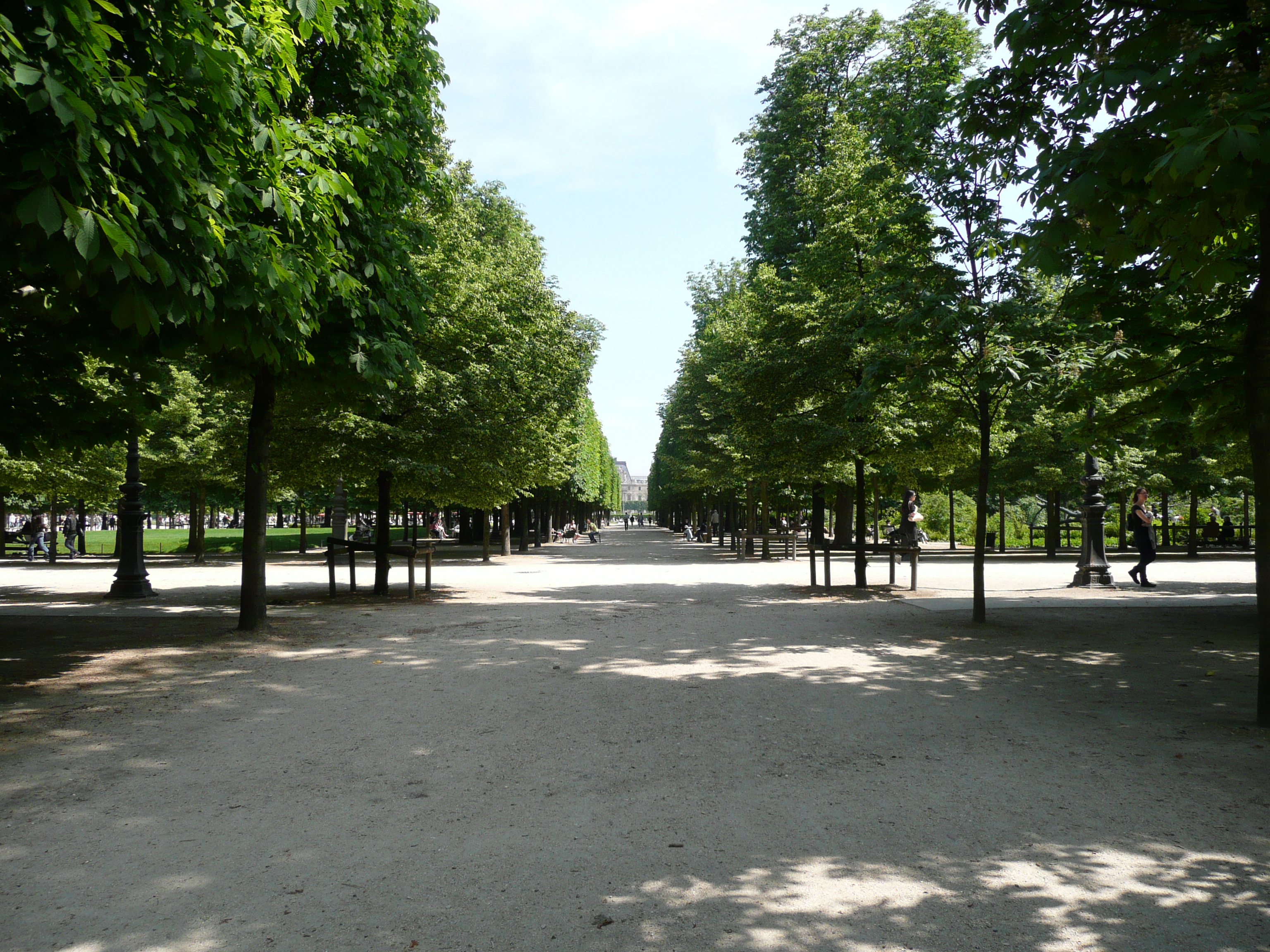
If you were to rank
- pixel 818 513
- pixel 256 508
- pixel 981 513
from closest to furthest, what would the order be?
1. pixel 256 508
2. pixel 981 513
3. pixel 818 513

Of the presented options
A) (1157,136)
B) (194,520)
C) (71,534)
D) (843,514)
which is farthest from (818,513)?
(71,534)

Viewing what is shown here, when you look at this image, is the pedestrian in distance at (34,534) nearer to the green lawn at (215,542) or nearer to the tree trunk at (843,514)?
the green lawn at (215,542)

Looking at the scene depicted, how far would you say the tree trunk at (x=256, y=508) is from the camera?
10.8 metres

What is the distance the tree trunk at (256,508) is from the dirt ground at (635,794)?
0.90m

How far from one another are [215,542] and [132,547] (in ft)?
90.2

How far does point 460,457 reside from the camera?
1474 centimetres

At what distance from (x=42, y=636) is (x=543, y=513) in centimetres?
4068

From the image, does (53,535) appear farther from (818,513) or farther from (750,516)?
(818,513)

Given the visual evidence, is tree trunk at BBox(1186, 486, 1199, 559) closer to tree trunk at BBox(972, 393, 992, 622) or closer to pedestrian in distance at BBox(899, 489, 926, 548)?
pedestrian in distance at BBox(899, 489, 926, 548)

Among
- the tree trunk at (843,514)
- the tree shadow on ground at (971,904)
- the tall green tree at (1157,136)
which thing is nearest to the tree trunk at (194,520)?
the tree trunk at (843,514)

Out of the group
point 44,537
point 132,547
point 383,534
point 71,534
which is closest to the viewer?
point 132,547

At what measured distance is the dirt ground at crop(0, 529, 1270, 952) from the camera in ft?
10.6

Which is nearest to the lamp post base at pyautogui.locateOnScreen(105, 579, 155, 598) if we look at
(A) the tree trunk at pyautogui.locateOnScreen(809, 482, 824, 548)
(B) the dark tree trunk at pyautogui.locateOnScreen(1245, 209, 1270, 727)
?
(B) the dark tree trunk at pyautogui.locateOnScreen(1245, 209, 1270, 727)

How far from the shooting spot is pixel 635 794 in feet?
15.4
